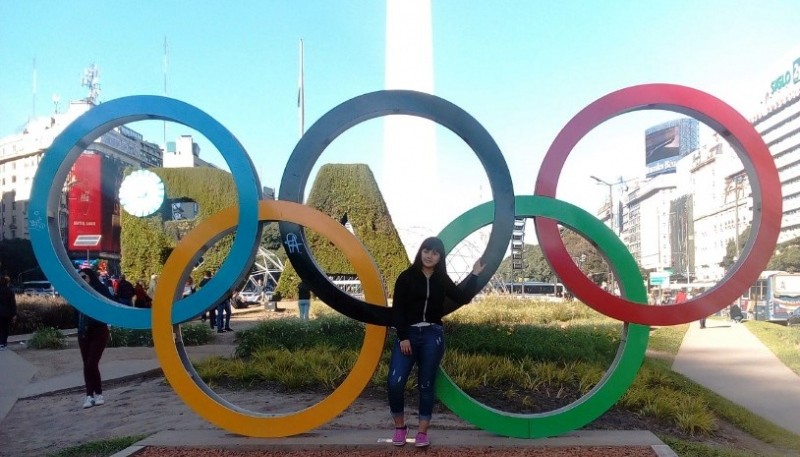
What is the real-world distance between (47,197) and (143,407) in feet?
9.70

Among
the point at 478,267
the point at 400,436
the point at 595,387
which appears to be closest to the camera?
the point at 400,436

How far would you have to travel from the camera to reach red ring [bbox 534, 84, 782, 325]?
17.7 feet

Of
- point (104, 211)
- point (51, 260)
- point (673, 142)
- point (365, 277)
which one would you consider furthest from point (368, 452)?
point (673, 142)

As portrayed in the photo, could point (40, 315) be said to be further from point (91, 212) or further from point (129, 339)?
point (91, 212)

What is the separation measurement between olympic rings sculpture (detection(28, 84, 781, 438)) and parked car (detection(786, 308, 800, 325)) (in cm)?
1297

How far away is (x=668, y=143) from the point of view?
79.6 m

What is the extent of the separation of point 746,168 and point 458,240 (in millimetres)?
2579

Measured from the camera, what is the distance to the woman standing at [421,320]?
502 centimetres

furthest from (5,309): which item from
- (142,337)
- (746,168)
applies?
(746,168)

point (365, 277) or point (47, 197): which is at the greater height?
point (47, 197)

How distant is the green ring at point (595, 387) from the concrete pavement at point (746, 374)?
10.8 ft

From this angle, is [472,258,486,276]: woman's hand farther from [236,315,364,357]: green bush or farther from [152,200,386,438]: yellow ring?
[236,315,364,357]: green bush

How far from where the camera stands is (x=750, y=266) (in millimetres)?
5402

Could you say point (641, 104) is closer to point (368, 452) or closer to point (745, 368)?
point (368, 452)
